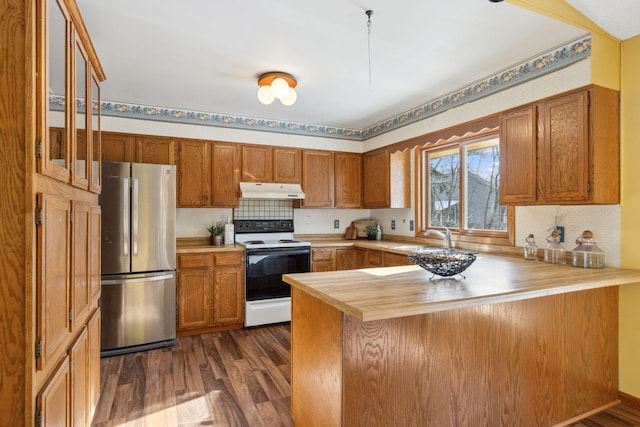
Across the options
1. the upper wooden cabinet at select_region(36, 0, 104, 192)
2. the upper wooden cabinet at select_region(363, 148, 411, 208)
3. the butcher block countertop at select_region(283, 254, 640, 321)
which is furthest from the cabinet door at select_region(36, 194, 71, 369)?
the upper wooden cabinet at select_region(363, 148, 411, 208)

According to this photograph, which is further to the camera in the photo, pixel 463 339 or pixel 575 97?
pixel 575 97

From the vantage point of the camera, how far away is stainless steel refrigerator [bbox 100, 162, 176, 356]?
3061 mm

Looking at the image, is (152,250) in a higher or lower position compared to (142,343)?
higher

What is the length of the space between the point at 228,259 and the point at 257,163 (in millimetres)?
1236

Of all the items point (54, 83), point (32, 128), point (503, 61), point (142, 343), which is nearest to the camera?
point (32, 128)

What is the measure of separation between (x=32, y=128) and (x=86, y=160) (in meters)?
0.92

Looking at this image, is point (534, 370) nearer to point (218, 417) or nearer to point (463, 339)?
point (463, 339)

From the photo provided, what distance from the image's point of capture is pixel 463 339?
1.78 meters

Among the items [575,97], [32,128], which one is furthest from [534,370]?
[32,128]

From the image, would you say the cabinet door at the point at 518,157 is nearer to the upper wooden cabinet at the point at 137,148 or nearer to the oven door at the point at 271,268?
the oven door at the point at 271,268

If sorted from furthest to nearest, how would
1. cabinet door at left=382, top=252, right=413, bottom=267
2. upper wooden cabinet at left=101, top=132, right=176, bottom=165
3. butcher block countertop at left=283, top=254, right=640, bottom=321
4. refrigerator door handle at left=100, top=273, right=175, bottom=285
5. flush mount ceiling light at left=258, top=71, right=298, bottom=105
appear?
upper wooden cabinet at left=101, top=132, right=176, bottom=165, cabinet door at left=382, top=252, right=413, bottom=267, refrigerator door handle at left=100, top=273, right=175, bottom=285, flush mount ceiling light at left=258, top=71, right=298, bottom=105, butcher block countertop at left=283, top=254, right=640, bottom=321

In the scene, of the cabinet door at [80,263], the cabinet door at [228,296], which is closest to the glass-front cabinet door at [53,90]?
the cabinet door at [80,263]

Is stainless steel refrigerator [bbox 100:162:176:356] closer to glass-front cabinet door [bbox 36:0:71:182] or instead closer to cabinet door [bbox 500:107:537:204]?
glass-front cabinet door [bbox 36:0:71:182]

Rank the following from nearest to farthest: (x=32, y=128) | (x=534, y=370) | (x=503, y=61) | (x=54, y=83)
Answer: (x=32, y=128), (x=54, y=83), (x=534, y=370), (x=503, y=61)
